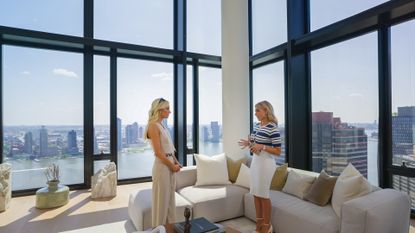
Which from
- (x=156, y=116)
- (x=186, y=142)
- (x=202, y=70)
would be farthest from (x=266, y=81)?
(x=156, y=116)

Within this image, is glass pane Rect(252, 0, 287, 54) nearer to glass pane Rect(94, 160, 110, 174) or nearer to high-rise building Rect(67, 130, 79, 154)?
glass pane Rect(94, 160, 110, 174)

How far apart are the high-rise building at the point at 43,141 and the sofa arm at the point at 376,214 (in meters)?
4.84

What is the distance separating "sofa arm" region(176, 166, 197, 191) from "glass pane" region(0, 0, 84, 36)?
333cm

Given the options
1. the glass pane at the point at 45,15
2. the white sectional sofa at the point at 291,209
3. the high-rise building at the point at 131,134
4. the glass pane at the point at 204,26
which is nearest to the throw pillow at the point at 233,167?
the white sectional sofa at the point at 291,209

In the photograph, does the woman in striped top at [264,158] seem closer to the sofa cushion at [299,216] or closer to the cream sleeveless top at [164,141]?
the sofa cushion at [299,216]

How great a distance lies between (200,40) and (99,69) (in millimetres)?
2319

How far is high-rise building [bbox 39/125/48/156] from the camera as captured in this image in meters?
4.52

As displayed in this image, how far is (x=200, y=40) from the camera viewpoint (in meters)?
5.74

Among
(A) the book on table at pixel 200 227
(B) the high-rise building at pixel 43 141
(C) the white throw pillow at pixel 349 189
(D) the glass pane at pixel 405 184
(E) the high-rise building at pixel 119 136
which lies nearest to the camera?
(A) the book on table at pixel 200 227

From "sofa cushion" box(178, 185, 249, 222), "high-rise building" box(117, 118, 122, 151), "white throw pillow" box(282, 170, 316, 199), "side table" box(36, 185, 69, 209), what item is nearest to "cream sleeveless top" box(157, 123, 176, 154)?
"sofa cushion" box(178, 185, 249, 222)

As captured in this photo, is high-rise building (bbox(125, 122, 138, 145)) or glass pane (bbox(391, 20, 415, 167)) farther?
high-rise building (bbox(125, 122, 138, 145))

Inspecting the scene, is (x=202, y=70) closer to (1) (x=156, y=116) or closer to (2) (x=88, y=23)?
(2) (x=88, y=23)

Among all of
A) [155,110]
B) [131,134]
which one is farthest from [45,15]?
[155,110]

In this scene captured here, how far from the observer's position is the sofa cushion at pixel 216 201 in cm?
287
